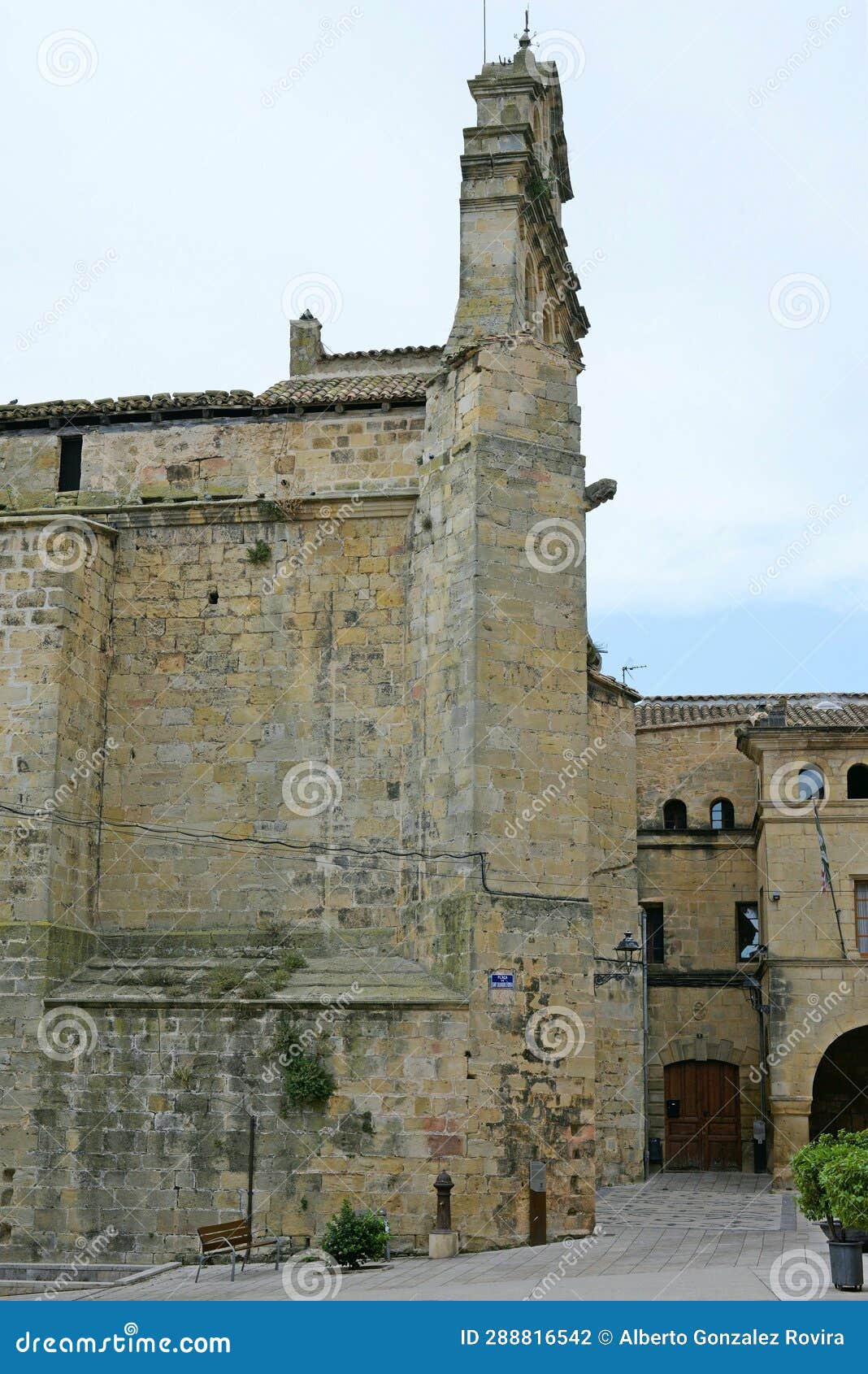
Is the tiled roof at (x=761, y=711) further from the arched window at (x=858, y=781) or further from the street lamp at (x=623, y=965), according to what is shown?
the street lamp at (x=623, y=965)

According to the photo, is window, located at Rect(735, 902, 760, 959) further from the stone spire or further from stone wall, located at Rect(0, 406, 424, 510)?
stone wall, located at Rect(0, 406, 424, 510)

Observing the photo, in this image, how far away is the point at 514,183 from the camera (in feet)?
72.7

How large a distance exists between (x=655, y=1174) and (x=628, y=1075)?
3.84 meters

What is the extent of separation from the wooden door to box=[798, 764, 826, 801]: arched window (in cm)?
569

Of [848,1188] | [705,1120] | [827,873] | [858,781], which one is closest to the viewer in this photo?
[848,1188]

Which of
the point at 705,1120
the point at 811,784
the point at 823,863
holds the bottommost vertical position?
the point at 705,1120

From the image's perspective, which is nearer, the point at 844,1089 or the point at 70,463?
the point at 70,463

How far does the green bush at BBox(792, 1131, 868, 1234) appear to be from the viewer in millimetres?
13531

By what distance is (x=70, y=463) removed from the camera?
919 inches

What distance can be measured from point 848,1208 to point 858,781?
16.7 meters

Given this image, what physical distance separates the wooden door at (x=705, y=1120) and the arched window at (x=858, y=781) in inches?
230

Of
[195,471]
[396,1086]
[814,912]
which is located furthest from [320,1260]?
[814,912]

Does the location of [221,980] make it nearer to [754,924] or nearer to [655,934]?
[655,934]

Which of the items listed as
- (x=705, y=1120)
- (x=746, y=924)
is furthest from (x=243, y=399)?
(x=705, y=1120)
